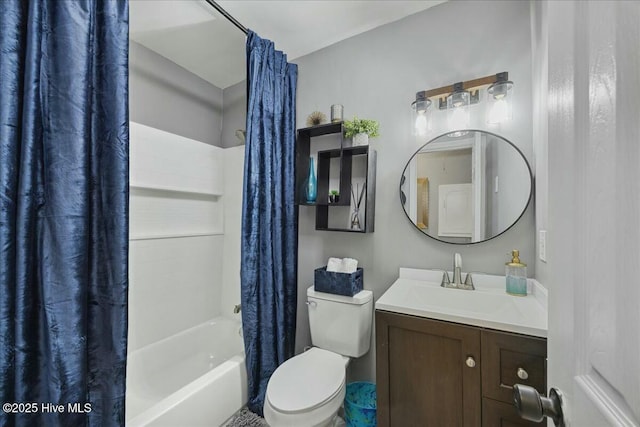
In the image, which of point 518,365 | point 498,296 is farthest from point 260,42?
point 518,365

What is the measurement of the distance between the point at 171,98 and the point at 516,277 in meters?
2.64

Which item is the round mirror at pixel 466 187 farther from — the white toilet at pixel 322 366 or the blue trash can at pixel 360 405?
the blue trash can at pixel 360 405

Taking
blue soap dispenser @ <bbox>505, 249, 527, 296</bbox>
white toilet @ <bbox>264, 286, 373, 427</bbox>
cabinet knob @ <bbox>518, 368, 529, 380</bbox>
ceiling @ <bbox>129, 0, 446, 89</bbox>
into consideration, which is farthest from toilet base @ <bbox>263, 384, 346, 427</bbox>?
ceiling @ <bbox>129, 0, 446, 89</bbox>

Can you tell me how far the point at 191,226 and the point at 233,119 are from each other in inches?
42.8

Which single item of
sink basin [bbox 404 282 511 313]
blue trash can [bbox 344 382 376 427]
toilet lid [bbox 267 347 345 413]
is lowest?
blue trash can [bbox 344 382 376 427]

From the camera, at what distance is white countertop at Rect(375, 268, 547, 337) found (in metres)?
1.05

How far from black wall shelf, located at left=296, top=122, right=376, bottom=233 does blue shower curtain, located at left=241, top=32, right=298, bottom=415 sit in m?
0.08

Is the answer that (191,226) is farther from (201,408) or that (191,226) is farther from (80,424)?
(80,424)

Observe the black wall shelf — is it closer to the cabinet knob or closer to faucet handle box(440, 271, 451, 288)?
faucet handle box(440, 271, 451, 288)

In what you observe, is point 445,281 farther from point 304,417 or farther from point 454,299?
point 304,417

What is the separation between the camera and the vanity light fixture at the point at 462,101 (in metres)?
1.47

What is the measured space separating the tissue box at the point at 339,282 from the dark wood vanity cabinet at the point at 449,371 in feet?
1.39

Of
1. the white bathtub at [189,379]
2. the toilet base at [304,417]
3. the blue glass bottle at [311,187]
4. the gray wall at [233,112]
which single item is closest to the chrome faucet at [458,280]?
the toilet base at [304,417]

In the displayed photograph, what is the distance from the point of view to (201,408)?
1439mm
